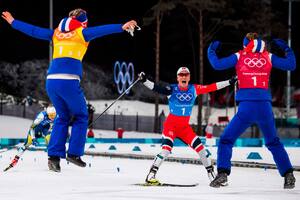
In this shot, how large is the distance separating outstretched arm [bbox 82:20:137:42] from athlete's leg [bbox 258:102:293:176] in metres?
2.25

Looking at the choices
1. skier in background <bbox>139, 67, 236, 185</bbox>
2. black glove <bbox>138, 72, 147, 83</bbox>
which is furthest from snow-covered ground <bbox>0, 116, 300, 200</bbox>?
black glove <bbox>138, 72, 147, 83</bbox>

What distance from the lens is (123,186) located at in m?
10.3

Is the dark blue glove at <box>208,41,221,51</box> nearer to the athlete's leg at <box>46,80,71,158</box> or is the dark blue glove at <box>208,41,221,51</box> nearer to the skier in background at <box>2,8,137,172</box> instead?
the skier in background at <box>2,8,137,172</box>

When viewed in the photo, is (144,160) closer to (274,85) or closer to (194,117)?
(194,117)

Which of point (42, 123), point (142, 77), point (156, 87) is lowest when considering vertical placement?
point (42, 123)

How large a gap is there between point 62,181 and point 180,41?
49.7 metres

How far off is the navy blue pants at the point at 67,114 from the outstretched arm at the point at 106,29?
2.60 ft

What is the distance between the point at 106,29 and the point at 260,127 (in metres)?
2.75

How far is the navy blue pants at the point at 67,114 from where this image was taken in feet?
38.0

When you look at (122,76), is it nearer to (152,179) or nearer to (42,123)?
(42,123)

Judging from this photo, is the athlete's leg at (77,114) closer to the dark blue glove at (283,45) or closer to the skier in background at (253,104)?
the skier in background at (253,104)

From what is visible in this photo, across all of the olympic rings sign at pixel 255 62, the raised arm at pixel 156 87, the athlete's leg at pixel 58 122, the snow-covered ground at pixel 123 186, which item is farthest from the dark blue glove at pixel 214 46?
the athlete's leg at pixel 58 122

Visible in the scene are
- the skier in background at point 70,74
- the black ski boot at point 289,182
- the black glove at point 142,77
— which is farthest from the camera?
the skier in background at point 70,74

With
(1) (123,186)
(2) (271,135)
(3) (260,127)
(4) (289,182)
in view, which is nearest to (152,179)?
(1) (123,186)
